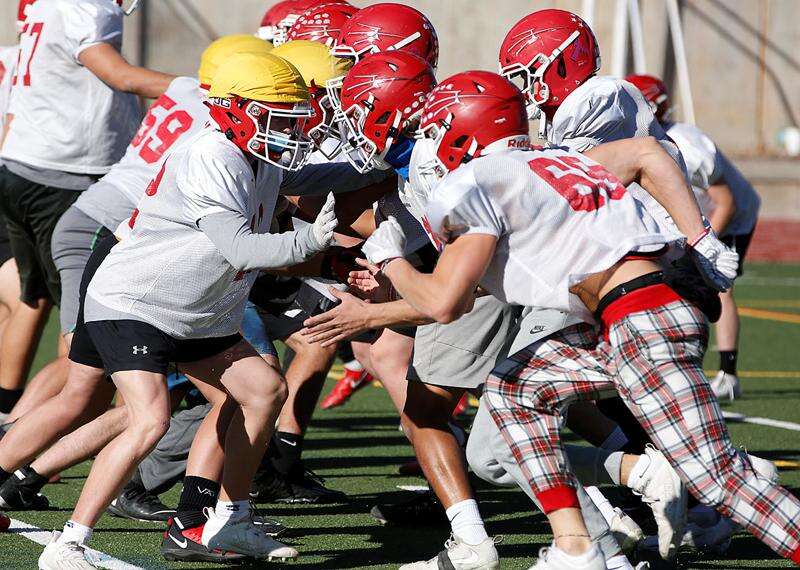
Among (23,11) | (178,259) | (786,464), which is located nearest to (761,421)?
(786,464)

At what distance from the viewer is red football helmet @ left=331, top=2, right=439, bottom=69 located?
541cm

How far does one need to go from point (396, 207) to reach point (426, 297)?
4.18ft

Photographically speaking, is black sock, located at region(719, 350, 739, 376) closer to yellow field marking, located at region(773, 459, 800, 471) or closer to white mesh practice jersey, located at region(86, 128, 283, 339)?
yellow field marking, located at region(773, 459, 800, 471)

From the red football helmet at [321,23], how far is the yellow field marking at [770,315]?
7.49 meters

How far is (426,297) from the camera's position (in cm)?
384

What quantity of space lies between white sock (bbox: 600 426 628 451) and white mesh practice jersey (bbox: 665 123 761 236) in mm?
1747

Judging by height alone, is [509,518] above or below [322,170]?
below

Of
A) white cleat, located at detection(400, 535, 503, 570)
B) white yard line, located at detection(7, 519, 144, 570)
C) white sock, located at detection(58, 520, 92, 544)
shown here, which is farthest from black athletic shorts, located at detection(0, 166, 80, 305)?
white cleat, located at detection(400, 535, 503, 570)

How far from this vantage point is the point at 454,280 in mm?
3764

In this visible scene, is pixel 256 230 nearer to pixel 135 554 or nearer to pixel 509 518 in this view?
pixel 135 554

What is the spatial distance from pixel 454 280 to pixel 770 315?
986 cm

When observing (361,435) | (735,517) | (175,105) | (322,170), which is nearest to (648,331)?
(735,517)

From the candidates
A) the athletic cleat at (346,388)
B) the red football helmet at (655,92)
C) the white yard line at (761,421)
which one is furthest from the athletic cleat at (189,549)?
the red football helmet at (655,92)

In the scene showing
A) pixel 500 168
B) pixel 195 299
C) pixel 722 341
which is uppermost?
pixel 500 168
